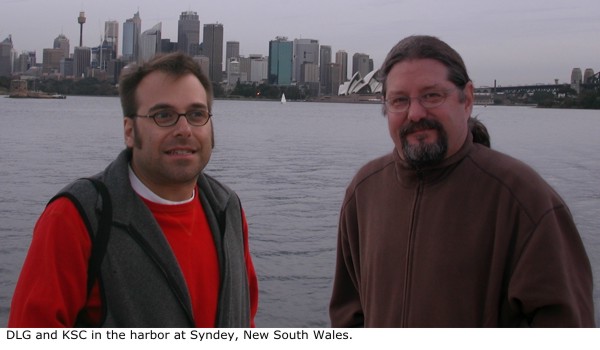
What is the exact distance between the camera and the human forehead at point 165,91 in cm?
238

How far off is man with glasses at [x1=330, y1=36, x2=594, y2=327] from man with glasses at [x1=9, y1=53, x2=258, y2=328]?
53 centimetres

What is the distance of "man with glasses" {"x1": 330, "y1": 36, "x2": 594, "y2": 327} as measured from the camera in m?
2.14

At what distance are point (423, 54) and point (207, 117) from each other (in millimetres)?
734

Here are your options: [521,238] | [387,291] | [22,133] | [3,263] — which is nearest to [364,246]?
[387,291]

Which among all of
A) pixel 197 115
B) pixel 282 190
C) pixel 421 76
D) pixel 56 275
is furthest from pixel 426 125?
pixel 282 190

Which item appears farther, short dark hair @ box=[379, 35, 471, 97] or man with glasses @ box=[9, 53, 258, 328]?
short dark hair @ box=[379, 35, 471, 97]

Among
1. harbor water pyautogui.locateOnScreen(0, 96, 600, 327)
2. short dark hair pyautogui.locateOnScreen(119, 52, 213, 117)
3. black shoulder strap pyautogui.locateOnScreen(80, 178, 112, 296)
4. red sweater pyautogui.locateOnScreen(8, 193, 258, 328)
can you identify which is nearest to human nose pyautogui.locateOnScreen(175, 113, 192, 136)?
short dark hair pyautogui.locateOnScreen(119, 52, 213, 117)

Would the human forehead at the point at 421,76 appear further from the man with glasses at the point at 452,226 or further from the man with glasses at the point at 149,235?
the man with glasses at the point at 149,235

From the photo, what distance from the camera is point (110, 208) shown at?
7.32 ft

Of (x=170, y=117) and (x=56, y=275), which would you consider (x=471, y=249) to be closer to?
(x=170, y=117)

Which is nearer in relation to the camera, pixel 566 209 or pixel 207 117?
pixel 566 209

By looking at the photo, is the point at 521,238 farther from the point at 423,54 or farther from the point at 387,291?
the point at 423,54

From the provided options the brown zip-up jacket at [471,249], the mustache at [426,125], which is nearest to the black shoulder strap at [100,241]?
the brown zip-up jacket at [471,249]

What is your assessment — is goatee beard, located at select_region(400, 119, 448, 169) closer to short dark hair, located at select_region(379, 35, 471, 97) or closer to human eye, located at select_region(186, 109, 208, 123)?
short dark hair, located at select_region(379, 35, 471, 97)
